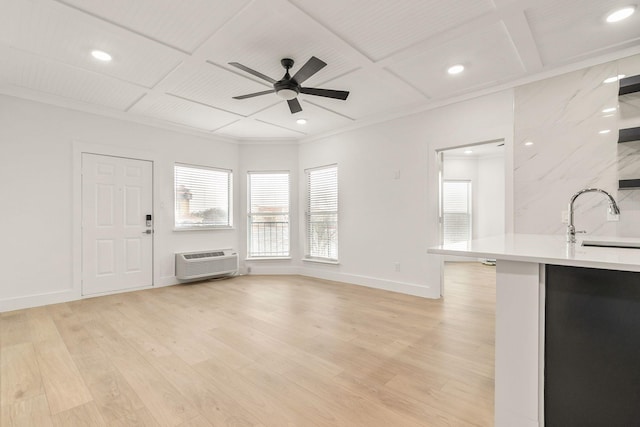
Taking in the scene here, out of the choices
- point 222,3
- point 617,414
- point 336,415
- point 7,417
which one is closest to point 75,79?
point 222,3

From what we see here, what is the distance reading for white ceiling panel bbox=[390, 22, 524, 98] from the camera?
2.66 metres

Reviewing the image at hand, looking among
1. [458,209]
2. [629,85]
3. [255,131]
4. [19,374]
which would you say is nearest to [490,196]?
[458,209]

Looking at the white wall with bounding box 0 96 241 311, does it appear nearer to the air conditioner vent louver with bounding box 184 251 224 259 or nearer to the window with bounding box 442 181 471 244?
the air conditioner vent louver with bounding box 184 251 224 259

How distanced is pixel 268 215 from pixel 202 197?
1.30 meters

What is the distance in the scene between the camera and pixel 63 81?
11.3 ft

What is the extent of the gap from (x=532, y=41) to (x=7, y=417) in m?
4.70

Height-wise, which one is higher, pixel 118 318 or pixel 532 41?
pixel 532 41

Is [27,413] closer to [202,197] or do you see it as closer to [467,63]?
[202,197]

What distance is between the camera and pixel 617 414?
1.22 m

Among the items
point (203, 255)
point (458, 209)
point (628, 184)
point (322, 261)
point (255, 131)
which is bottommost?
point (322, 261)

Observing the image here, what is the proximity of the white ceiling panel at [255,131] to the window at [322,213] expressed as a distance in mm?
835

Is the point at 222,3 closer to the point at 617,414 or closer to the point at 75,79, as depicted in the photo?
the point at 75,79

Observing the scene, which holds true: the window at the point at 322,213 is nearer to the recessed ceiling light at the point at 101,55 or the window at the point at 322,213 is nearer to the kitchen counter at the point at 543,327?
the recessed ceiling light at the point at 101,55

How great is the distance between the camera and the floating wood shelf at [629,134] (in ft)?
8.77
